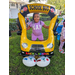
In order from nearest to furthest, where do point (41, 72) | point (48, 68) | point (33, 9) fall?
point (41, 72)
point (48, 68)
point (33, 9)

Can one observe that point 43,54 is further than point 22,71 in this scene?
Yes

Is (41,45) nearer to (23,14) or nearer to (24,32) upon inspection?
(24,32)

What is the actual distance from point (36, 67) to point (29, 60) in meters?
0.36

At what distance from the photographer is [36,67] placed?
228 cm

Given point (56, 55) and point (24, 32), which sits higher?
point (24, 32)

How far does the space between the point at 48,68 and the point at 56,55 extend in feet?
2.64

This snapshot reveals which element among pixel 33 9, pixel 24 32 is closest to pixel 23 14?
pixel 33 9

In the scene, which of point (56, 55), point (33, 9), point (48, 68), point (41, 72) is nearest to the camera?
point (41, 72)

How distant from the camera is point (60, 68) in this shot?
2262mm

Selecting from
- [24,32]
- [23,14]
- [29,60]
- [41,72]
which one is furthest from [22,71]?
[23,14]

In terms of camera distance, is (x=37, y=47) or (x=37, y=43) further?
(x=37, y=43)

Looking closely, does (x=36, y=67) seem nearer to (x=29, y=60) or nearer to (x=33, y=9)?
(x=29, y=60)

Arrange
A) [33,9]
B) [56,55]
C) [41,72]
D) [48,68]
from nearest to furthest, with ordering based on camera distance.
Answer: [41,72], [48,68], [33,9], [56,55]

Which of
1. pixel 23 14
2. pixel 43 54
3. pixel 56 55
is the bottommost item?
pixel 56 55
